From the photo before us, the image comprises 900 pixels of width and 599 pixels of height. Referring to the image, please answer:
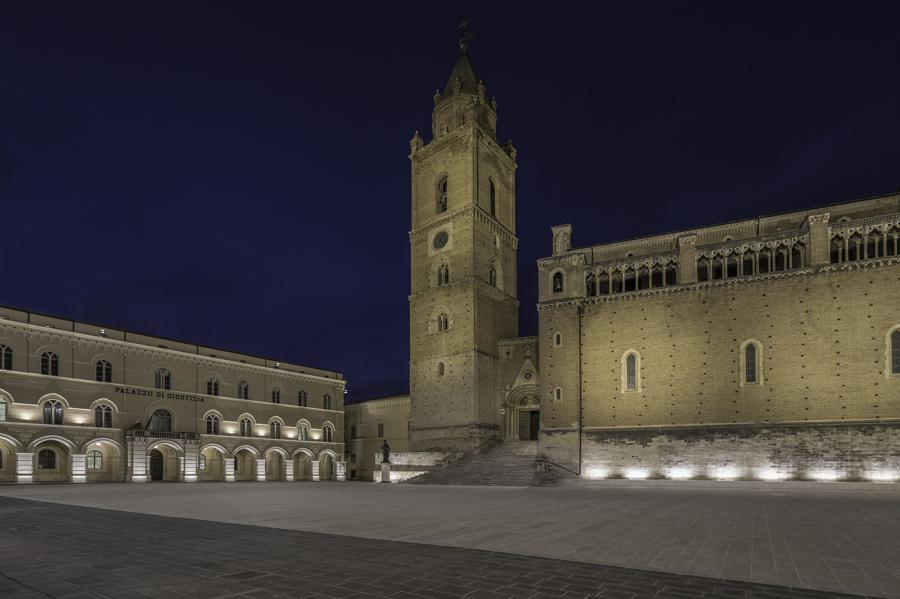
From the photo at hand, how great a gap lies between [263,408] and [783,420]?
41.0 meters

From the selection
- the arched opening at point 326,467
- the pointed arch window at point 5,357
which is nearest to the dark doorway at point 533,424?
the arched opening at point 326,467

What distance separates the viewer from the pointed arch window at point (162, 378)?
45406mm

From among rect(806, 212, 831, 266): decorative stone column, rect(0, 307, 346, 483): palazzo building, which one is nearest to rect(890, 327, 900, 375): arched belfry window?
rect(806, 212, 831, 266): decorative stone column

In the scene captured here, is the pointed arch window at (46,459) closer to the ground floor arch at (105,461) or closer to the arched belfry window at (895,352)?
the ground floor arch at (105,461)

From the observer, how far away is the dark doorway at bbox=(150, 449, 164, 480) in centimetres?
4601

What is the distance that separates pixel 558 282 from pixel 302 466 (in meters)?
31.8

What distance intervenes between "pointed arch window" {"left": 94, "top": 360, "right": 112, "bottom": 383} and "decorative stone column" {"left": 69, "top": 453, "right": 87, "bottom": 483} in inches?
211

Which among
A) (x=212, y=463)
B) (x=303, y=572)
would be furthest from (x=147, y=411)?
(x=303, y=572)

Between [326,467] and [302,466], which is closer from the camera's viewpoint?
[302,466]

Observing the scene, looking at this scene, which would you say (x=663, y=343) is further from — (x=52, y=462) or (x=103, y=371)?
(x=52, y=462)

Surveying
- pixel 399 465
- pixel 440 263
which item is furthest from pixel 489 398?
pixel 440 263

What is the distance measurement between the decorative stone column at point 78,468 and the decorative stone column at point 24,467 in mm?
2261

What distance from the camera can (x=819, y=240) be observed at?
32469 millimetres

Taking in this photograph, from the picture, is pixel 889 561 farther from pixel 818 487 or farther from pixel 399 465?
pixel 399 465
